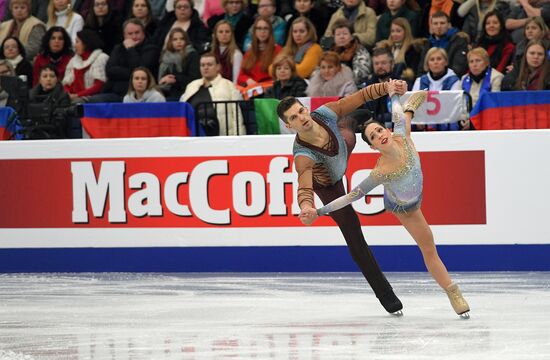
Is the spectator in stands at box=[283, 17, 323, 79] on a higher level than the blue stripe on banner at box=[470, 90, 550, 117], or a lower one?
higher

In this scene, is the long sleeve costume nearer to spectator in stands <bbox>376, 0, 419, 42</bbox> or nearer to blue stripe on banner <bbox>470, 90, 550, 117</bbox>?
blue stripe on banner <bbox>470, 90, 550, 117</bbox>

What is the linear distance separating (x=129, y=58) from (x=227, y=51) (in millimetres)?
1038

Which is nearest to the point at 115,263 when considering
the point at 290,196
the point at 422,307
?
the point at 290,196

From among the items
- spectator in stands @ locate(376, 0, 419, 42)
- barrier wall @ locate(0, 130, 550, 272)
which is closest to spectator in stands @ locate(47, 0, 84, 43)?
barrier wall @ locate(0, 130, 550, 272)

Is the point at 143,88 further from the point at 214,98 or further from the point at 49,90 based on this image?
the point at 49,90

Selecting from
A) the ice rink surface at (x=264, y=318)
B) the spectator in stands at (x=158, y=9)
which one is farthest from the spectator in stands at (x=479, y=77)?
the spectator in stands at (x=158, y=9)

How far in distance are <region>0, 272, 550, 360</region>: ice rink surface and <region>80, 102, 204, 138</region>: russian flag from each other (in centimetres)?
118

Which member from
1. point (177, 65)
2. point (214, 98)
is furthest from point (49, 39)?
point (214, 98)

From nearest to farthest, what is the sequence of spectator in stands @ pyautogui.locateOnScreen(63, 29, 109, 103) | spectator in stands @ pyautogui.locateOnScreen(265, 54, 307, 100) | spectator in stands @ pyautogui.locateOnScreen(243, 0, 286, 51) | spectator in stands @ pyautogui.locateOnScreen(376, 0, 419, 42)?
1. spectator in stands @ pyautogui.locateOnScreen(265, 54, 307, 100)
2. spectator in stands @ pyautogui.locateOnScreen(376, 0, 419, 42)
3. spectator in stands @ pyautogui.locateOnScreen(243, 0, 286, 51)
4. spectator in stands @ pyautogui.locateOnScreen(63, 29, 109, 103)

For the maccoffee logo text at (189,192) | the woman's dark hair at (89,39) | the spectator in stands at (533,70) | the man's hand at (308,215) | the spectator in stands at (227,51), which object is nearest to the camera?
the man's hand at (308,215)

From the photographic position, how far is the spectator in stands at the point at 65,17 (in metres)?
13.0

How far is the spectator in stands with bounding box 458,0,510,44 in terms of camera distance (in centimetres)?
1126

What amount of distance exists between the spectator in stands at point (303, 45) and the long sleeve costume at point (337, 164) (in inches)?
142

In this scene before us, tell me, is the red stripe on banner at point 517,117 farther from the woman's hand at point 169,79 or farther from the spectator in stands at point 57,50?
the spectator in stands at point 57,50
